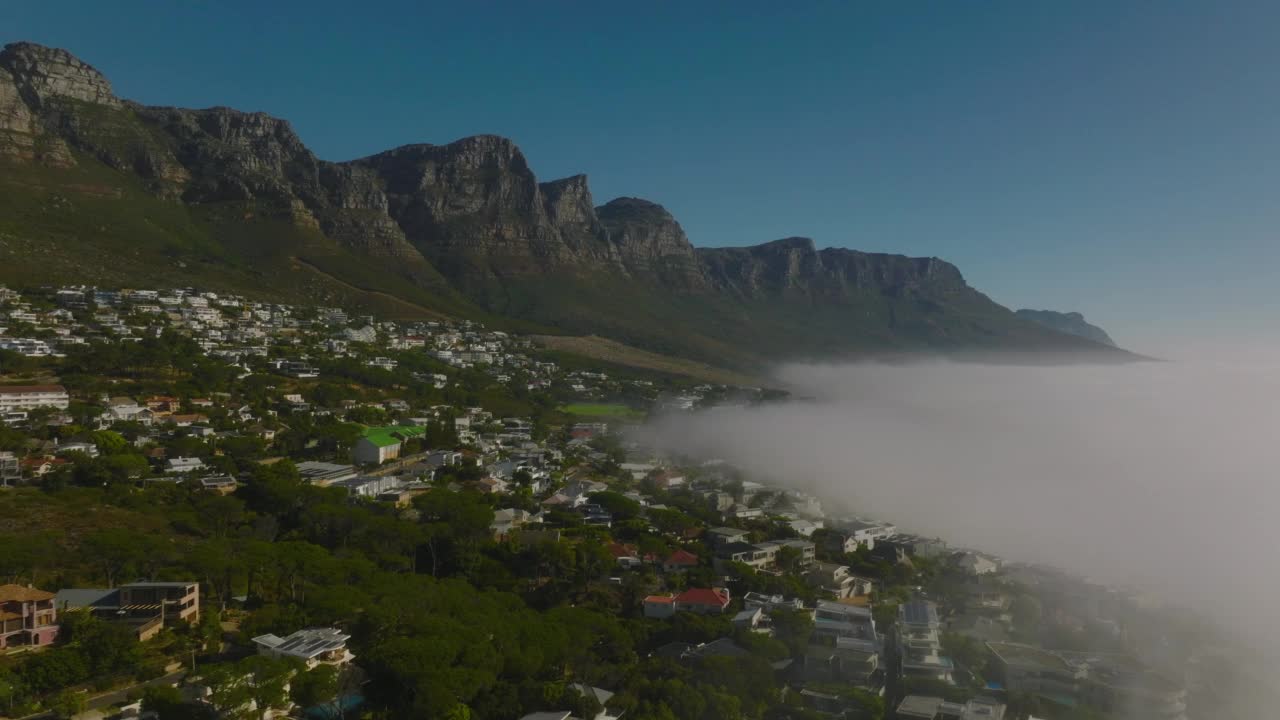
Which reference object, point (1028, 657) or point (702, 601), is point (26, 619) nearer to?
point (702, 601)

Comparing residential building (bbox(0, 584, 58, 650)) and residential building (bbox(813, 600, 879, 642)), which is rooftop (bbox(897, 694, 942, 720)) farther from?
residential building (bbox(0, 584, 58, 650))

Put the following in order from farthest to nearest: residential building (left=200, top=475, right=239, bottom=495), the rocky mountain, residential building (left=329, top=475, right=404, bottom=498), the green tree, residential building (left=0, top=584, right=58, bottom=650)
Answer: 1. the rocky mountain
2. residential building (left=329, top=475, right=404, bottom=498)
3. residential building (left=200, top=475, right=239, bottom=495)
4. residential building (left=0, top=584, right=58, bottom=650)
5. the green tree

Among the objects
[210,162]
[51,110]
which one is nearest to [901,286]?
[210,162]

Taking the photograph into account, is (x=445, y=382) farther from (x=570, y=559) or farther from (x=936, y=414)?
(x=936, y=414)

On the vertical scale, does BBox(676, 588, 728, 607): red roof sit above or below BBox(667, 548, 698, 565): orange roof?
below

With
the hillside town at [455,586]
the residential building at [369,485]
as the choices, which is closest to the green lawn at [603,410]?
the hillside town at [455,586]

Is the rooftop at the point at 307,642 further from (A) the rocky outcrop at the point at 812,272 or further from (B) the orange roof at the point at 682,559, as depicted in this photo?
(A) the rocky outcrop at the point at 812,272

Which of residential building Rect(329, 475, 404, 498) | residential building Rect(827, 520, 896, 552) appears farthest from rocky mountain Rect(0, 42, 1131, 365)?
residential building Rect(827, 520, 896, 552)
